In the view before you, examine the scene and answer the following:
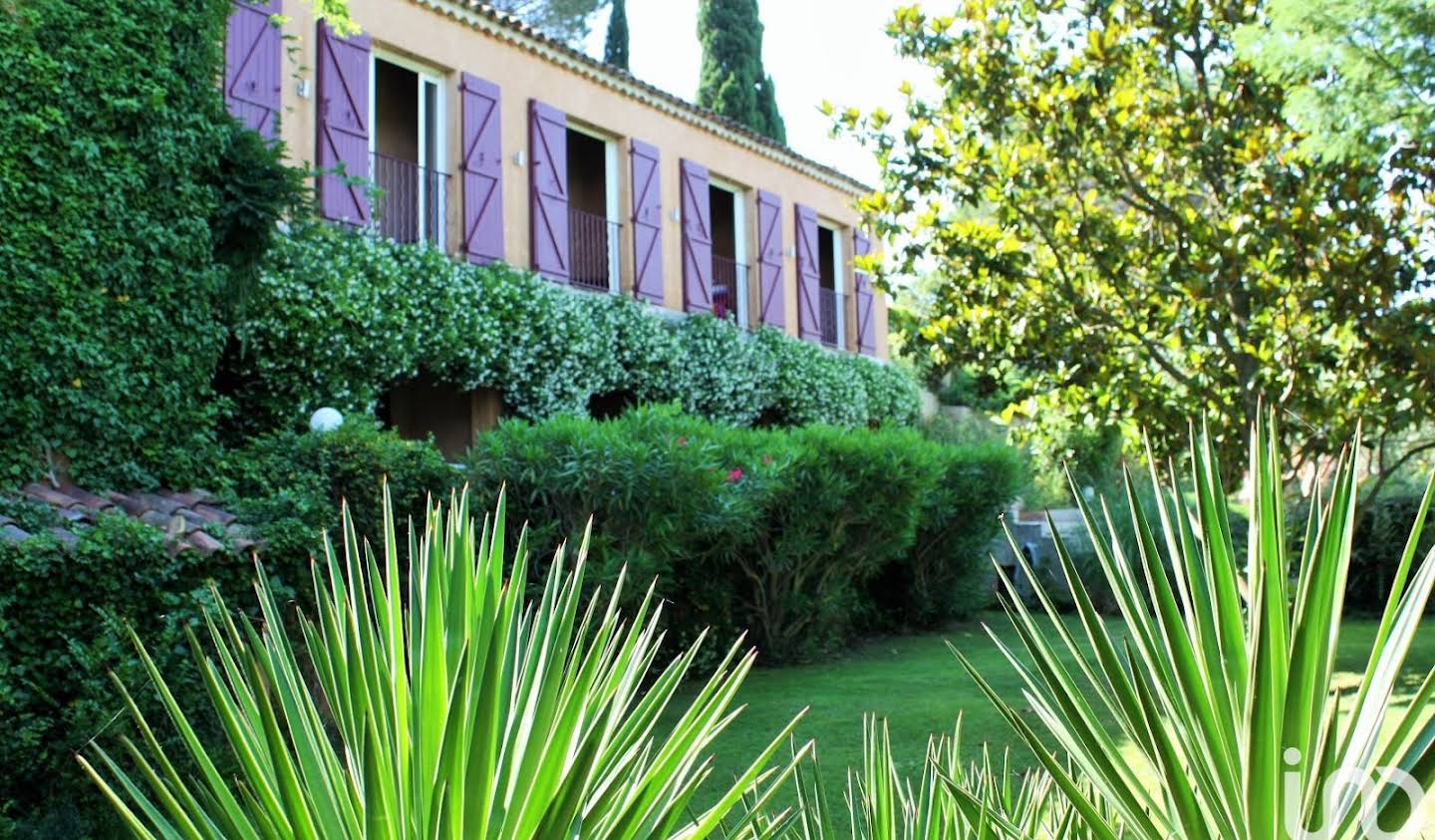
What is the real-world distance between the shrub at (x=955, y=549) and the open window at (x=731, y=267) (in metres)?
3.80

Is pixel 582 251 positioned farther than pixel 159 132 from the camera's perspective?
Yes

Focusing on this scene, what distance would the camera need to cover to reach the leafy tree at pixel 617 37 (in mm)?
24547

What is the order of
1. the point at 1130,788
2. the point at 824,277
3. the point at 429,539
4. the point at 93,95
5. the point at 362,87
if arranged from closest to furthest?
the point at 1130,788, the point at 429,539, the point at 93,95, the point at 362,87, the point at 824,277

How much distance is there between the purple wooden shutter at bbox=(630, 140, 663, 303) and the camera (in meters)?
13.2

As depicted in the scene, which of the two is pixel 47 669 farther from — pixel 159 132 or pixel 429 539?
pixel 429 539

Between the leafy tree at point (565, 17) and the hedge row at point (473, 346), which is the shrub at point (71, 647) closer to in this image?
the hedge row at point (473, 346)

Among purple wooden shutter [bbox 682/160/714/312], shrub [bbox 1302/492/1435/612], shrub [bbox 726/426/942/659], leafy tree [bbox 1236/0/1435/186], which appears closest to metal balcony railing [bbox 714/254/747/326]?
purple wooden shutter [bbox 682/160/714/312]

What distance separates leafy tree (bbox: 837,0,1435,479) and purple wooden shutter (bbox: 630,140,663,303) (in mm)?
5867

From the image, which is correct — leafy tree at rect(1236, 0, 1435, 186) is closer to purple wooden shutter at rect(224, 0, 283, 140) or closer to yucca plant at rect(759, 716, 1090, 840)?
yucca plant at rect(759, 716, 1090, 840)

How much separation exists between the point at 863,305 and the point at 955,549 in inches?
252

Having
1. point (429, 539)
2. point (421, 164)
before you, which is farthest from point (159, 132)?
point (429, 539)

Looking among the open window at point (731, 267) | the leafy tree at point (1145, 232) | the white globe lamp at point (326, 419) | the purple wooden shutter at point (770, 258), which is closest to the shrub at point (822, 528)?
the leafy tree at point (1145, 232)

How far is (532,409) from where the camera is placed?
37.4 ft

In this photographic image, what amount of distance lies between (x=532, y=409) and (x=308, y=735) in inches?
411
